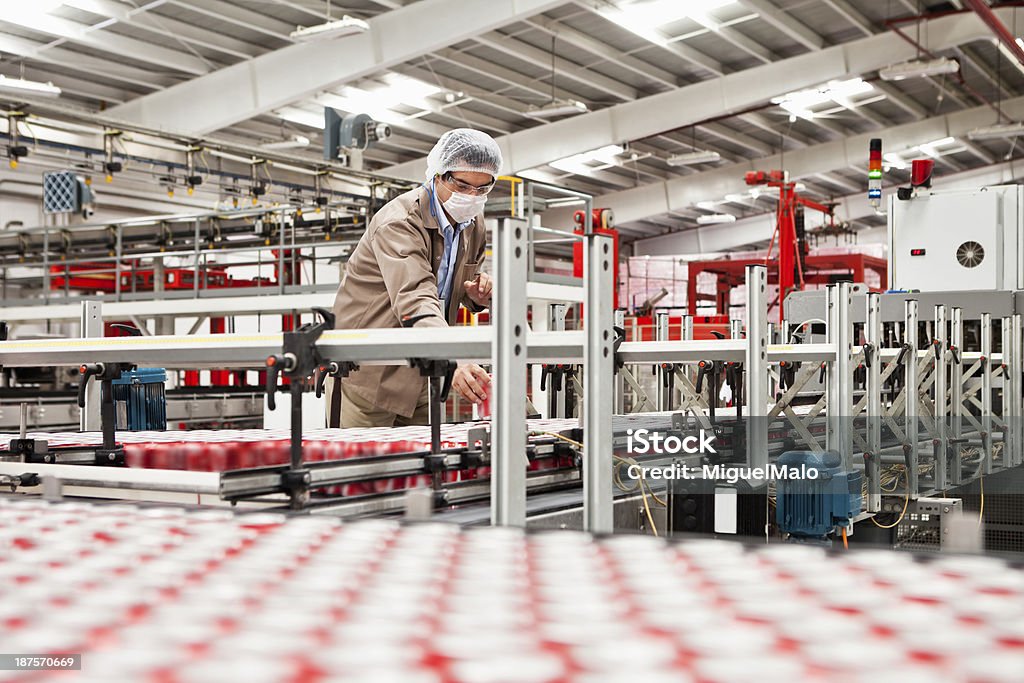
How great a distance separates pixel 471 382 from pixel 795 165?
12587mm

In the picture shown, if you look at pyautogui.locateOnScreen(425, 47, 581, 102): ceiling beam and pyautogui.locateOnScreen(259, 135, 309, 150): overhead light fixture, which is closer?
pyautogui.locateOnScreen(425, 47, 581, 102): ceiling beam

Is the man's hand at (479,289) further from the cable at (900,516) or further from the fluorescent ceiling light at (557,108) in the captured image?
the fluorescent ceiling light at (557,108)

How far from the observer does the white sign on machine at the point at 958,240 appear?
4.81 meters

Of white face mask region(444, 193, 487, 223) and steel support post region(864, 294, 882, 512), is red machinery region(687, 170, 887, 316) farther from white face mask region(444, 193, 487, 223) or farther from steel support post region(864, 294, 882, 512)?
white face mask region(444, 193, 487, 223)

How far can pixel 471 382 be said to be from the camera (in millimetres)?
1999

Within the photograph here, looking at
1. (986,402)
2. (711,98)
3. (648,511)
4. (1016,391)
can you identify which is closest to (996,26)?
(711,98)

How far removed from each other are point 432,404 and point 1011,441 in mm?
3740

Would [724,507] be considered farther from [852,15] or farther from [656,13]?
[852,15]

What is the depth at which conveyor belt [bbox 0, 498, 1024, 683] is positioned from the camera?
704 mm

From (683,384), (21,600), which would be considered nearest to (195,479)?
(21,600)

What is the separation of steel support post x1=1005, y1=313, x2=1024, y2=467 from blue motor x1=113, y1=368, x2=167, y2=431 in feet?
12.6

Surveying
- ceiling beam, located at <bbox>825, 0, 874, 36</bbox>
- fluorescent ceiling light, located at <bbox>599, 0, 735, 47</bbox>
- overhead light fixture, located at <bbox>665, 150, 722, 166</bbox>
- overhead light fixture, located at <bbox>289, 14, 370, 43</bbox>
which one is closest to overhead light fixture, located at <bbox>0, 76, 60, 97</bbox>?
overhead light fixture, located at <bbox>289, 14, 370, 43</bbox>

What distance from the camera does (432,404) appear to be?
1.96 m

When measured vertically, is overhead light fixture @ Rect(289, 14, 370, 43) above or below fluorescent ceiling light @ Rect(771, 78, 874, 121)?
below
